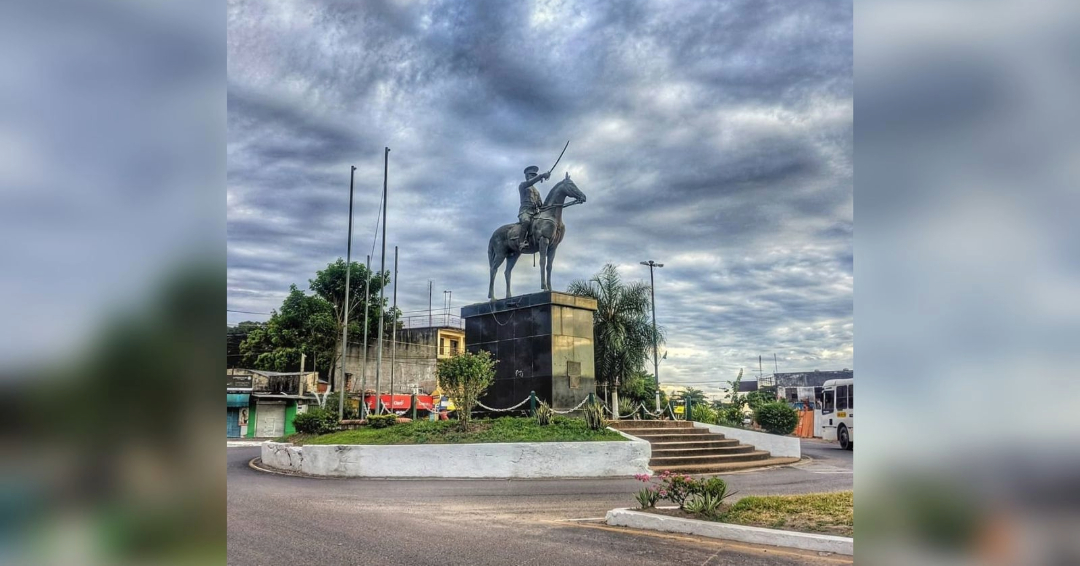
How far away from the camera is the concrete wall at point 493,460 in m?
10.9

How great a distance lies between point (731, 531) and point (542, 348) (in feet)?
29.1

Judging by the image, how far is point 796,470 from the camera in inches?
484

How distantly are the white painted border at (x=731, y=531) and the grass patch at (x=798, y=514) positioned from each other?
0.73 ft

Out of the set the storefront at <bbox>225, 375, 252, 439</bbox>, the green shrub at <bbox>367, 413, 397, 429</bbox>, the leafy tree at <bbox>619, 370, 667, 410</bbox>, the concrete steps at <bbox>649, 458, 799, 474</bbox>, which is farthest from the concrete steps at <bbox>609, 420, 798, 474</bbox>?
the storefront at <bbox>225, 375, 252, 439</bbox>

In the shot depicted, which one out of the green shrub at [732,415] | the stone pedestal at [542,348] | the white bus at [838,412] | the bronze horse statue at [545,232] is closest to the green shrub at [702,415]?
the green shrub at [732,415]

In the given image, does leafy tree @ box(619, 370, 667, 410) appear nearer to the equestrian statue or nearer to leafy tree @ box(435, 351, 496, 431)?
the equestrian statue

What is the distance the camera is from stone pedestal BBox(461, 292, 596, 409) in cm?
1434

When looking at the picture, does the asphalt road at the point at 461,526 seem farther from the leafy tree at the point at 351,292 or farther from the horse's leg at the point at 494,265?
the leafy tree at the point at 351,292

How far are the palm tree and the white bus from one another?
609 cm

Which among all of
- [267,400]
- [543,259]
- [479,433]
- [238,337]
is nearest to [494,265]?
[543,259]
